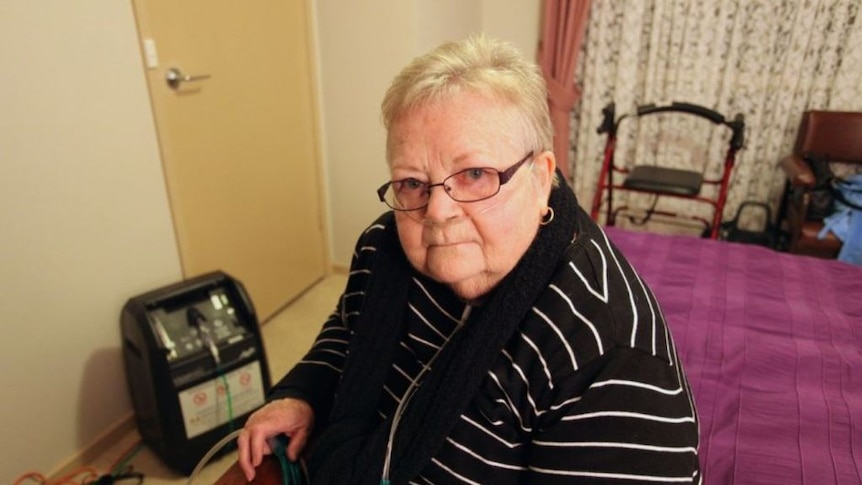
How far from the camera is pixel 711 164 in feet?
10.1

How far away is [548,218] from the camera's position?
867 millimetres

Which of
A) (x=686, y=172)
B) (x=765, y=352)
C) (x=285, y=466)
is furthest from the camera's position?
(x=686, y=172)

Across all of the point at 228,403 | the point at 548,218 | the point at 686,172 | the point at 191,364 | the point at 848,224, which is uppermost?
the point at 548,218

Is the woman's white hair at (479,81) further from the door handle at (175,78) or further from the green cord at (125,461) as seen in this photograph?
the green cord at (125,461)

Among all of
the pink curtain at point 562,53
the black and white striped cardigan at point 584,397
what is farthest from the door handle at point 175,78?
the pink curtain at point 562,53

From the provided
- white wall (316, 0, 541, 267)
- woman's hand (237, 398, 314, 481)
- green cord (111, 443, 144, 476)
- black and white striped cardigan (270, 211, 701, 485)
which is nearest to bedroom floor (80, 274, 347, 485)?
green cord (111, 443, 144, 476)

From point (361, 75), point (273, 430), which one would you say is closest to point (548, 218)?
point (273, 430)

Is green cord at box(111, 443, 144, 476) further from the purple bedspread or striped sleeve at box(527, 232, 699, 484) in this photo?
the purple bedspread

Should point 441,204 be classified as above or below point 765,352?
above

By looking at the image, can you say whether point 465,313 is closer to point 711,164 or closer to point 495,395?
point 495,395

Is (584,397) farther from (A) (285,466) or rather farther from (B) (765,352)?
(B) (765,352)

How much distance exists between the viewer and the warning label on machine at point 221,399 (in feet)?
5.69

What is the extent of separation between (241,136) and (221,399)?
103cm

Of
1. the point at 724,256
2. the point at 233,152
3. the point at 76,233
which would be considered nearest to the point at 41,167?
the point at 76,233
